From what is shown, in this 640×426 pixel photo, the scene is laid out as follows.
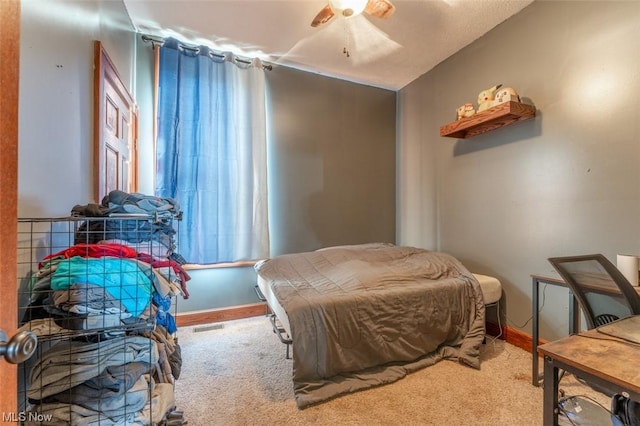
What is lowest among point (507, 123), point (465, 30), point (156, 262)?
point (156, 262)

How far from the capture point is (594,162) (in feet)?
6.21

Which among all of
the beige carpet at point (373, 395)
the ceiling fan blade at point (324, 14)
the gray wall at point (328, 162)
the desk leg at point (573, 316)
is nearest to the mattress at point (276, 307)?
the beige carpet at point (373, 395)

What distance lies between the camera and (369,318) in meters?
1.84

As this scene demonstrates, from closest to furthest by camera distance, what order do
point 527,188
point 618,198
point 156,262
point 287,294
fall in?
point 156,262, point 618,198, point 287,294, point 527,188

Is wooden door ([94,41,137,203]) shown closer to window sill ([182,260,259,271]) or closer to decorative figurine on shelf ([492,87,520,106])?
window sill ([182,260,259,271])

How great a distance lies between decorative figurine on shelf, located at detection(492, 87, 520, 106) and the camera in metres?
2.18

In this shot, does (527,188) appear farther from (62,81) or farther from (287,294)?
(62,81)

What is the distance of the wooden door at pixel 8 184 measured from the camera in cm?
54

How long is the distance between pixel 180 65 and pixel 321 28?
1.46 m

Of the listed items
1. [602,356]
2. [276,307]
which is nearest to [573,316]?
[602,356]

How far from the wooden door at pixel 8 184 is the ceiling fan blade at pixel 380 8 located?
201 cm

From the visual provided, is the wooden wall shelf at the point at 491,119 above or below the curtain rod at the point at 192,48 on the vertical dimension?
below

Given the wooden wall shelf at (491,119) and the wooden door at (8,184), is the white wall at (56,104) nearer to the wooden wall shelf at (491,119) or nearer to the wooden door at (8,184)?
the wooden door at (8,184)

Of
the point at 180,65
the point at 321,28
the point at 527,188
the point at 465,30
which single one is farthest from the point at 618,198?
the point at 180,65
